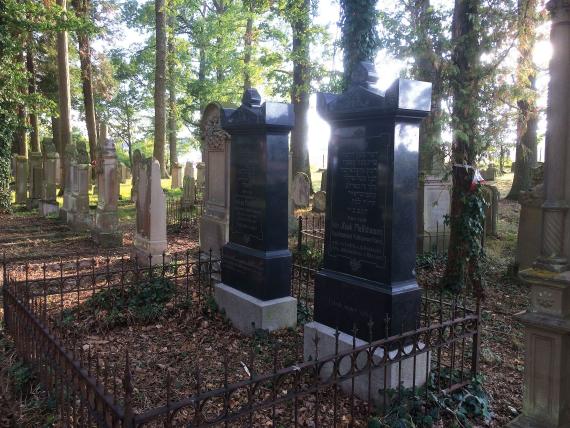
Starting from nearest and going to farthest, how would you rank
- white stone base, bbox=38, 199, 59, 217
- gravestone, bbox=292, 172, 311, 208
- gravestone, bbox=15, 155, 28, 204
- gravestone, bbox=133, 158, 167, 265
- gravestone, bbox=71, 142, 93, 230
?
gravestone, bbox=133, 158, 167, 265 < gravestone, bbox=71, 142, 93, 230 < white stone base, bbox=38, 199, 59, 217 < gravestone, bbox=292, 172, 311, 208 < gravestone, bbox=15, 155, 28, 204

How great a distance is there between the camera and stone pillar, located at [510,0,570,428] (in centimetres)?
347

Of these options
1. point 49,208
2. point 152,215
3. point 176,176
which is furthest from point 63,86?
point 152,215

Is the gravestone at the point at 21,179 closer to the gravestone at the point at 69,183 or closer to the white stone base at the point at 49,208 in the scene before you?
the white stone base at the point at 49,208

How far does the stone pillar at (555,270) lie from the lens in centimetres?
347

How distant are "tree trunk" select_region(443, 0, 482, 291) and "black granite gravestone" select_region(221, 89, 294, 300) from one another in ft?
9.54

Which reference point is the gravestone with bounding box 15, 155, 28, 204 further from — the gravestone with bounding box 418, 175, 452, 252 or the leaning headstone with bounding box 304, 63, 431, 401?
the leaning headstone with bounding box 304, 63, 431, 401

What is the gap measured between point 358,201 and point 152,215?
19.7 feet

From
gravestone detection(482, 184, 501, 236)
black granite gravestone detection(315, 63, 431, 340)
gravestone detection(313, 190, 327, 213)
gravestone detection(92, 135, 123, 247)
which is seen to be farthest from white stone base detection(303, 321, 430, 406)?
gravestone detection(313, 190, 327, 213)

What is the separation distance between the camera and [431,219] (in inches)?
410

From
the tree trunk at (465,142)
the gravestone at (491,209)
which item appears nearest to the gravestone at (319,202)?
the gravestone at (491,209)

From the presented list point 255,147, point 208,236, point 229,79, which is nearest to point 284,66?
point 229,79

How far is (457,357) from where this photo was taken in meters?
5.23

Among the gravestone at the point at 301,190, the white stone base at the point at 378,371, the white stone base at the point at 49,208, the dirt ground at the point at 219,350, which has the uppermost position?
the gravestone at the point at 301,190

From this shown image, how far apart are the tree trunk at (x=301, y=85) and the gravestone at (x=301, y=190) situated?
1.33m
